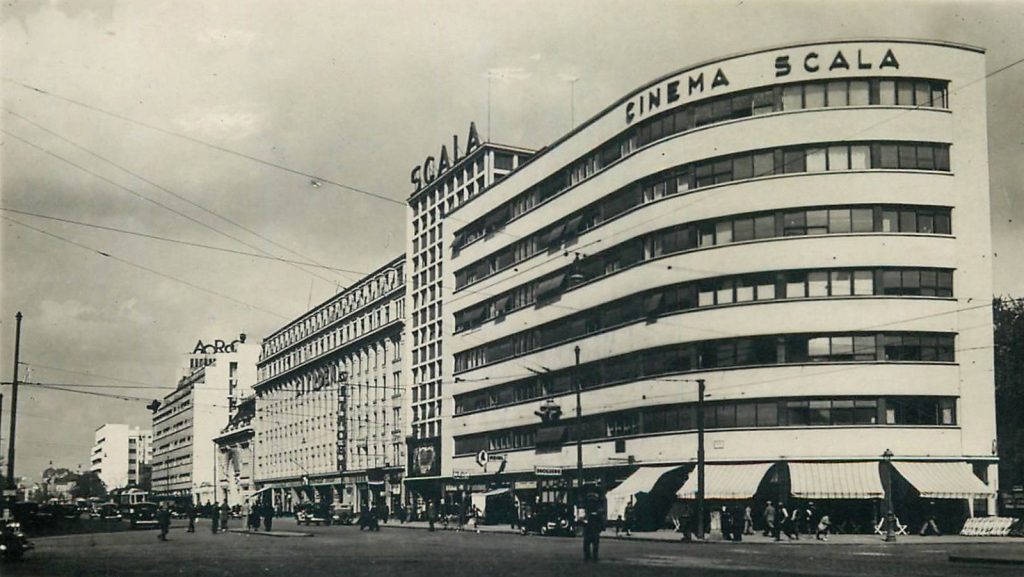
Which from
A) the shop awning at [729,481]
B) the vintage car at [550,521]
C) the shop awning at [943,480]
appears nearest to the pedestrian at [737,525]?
the shop awning at [729,481]

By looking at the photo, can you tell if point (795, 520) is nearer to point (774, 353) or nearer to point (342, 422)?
point (774, 353)

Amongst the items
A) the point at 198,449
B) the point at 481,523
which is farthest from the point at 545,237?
the point at 198,449

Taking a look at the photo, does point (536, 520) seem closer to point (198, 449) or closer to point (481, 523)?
point (481, 523)

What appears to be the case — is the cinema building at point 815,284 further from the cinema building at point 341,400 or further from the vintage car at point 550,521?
the cinema building at point 341,400

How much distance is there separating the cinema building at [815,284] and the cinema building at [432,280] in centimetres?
2564

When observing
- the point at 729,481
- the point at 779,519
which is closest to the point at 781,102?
the point at 729,481

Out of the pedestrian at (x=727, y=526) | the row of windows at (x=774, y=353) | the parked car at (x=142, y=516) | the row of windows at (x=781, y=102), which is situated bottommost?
the parked car at (x=142, y=516)

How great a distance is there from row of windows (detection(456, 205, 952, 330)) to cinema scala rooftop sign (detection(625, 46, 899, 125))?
6.36m

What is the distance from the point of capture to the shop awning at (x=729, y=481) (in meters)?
48.9

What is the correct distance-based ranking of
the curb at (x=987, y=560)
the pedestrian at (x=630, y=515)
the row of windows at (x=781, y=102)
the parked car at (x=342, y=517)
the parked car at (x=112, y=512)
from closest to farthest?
the curb at (x=987, y=560)
the row of windows at (x=781, y=102)
the pedestrian at (x=630, y=515)
the parked car at (x=342, y=517)
the parked car at (x=112, y=512)

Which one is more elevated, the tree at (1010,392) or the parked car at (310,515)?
the tree at (1010,392)

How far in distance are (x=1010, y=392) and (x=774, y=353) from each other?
71.4 ft

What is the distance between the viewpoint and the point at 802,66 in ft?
166

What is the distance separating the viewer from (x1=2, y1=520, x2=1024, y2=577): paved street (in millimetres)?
24984
